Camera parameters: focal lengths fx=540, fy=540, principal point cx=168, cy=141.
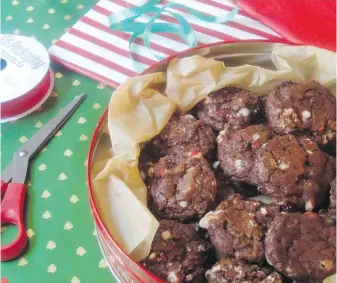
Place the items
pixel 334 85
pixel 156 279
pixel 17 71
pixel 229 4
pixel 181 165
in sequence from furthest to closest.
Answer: pixel 229 4
pixel 17 71
pixel 334 85
pixel 181 165
pixel 156 279

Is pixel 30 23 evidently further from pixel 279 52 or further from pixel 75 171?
pixel 279 52

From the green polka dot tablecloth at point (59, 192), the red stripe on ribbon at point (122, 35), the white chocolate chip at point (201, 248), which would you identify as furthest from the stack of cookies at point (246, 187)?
the red stripe on ribbon at point (122, 35)

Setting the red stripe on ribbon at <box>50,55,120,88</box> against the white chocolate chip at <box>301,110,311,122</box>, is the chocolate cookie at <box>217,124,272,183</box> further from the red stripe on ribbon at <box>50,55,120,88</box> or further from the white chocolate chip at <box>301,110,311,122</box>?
the red stripe on ribbon at <box>50,55,120,88</box>

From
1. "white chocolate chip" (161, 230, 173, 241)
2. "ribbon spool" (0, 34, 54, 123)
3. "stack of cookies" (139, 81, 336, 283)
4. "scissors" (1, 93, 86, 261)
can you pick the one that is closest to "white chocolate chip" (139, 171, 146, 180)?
"stack of cookies" (139, 81, 336, 283)

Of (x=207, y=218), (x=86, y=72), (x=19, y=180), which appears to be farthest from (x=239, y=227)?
(x=86, y=72)

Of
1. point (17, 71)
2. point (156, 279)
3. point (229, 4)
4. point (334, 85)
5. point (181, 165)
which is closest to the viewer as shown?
point (156, 279)

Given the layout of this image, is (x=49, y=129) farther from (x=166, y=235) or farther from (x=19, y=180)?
(x=166, y=235)

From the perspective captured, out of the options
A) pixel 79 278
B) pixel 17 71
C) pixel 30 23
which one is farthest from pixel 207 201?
pixel 30 23
